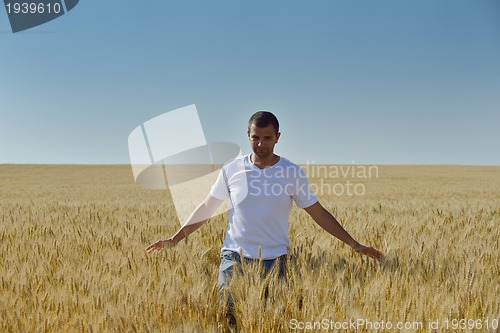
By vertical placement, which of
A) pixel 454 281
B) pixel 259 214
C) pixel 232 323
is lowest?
pixel 232 323

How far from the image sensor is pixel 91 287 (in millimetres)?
2539

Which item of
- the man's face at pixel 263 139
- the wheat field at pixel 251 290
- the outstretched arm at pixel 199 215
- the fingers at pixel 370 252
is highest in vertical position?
the man's face at pixel 263 139

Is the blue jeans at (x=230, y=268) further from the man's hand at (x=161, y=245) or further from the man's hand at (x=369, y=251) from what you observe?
the man's hand at (x=369, y=251)

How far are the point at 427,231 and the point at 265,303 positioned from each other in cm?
287

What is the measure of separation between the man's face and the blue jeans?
65 cm

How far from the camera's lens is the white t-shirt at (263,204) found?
2.91 m

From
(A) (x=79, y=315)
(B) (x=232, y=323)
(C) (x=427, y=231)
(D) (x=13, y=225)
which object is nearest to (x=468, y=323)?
(B) (x=232, y=323)

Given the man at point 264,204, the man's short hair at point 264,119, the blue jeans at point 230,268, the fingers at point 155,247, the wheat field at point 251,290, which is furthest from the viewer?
the fingers at point 155,247

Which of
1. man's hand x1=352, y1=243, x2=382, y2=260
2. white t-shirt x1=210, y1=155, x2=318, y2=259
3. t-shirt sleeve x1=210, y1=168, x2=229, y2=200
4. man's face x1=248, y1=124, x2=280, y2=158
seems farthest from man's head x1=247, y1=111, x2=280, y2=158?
man's hand x1=352, y1=243, x2=382, y2=260

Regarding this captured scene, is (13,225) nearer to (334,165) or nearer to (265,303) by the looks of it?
(265,303)

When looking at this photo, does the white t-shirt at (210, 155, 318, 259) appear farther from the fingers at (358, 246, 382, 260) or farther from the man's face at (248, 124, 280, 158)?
the fingers at (358, 246, 382, 260)

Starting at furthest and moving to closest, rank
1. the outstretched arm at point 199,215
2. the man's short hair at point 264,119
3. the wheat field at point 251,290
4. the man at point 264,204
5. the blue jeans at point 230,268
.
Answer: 1. the outstretched arm at point 199,215
2. the man at point 264,204
3. the man's short hair at point 264,119
4. the blue jeans at point 230,268
5. the wheat field at point 251,290

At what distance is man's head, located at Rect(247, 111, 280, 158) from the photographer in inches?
108

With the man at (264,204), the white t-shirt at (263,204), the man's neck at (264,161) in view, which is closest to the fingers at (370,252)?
the man at (264,204)
